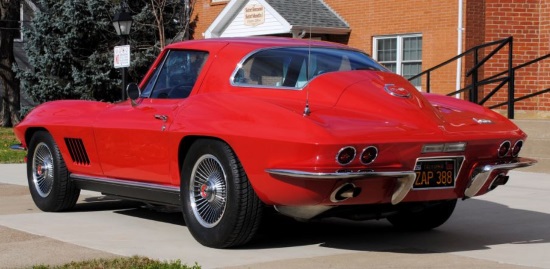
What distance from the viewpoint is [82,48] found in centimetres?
2841

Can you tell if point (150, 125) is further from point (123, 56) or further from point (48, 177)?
point (123, 56)

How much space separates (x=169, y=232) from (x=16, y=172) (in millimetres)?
6537

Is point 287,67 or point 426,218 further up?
point 287,67

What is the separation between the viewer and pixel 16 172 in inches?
532

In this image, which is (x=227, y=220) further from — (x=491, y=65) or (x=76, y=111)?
(x=491, y=65)

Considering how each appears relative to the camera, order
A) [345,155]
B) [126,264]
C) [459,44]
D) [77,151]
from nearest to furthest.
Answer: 1. [126,264]
2. [345,155]
3. [77,151]
4. [459,44]

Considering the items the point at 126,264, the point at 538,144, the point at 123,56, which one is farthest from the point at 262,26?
the point at 126,264

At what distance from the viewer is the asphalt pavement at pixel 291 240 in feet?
20.8

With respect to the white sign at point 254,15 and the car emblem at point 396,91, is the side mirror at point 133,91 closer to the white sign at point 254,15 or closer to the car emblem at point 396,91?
the car emblem at point 396,91

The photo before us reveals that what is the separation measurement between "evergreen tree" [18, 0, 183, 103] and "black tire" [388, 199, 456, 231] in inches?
799

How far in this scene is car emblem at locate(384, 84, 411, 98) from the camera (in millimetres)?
6868

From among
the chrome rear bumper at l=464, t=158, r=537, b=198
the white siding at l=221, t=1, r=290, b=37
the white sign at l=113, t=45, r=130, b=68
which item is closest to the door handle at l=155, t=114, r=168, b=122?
the chrome rear bumper at l=464, t=158, r=537, b=198

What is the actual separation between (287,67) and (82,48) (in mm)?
22156

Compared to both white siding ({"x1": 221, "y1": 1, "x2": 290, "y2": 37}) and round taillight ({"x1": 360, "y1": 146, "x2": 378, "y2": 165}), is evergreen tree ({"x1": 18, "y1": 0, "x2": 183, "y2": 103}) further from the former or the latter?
round taillight ({"x1": 360, "y1": 146, "x2": 378, "y2": 165})
